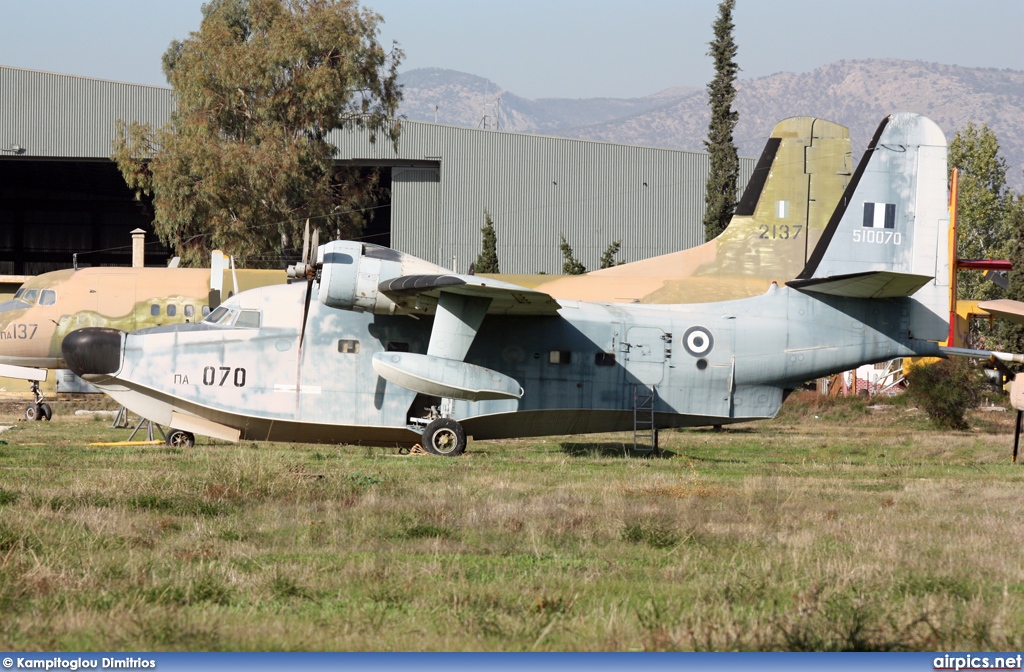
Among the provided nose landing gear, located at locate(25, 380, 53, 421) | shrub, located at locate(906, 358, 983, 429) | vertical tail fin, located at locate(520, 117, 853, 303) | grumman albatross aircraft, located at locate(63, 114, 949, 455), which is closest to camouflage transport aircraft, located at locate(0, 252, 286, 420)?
nose landing gear, located at locate(25, 380, 53, 421)

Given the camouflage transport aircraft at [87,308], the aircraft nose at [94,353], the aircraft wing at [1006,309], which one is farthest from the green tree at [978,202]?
the aircraft nose at [94,353]

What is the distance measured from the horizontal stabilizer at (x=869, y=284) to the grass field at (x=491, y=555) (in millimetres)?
3303

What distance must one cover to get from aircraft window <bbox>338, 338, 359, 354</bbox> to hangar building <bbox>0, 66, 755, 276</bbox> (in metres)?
42.4

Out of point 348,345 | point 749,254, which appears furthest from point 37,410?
point 749,254

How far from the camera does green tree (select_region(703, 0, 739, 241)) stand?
5297cm

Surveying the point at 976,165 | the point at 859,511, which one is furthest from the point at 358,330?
the point at 976,165

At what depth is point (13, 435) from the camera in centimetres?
2120

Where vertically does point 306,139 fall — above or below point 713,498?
above

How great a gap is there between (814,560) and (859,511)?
3.36 metres

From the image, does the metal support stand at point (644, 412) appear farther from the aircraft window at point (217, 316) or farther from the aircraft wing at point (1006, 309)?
the aircraft window at point (217, 316)

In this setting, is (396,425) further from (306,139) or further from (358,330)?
(306,139)

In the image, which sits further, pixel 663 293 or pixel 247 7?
pixel 247 7

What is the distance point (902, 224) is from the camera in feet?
64.3

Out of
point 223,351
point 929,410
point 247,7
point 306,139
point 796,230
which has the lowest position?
point 929,410
